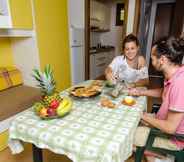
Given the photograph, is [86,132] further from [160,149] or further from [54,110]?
[160,149]

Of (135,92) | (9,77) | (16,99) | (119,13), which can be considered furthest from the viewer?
(119,13)

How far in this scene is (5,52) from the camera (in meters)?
2.25

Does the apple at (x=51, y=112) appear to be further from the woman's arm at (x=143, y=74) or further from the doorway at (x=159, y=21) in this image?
the doorway at (x=159, y=21)

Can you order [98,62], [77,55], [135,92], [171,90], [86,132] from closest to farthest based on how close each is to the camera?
[86,132], [171,90], [135,92], [77,55], [98,62]

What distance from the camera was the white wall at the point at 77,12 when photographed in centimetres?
315

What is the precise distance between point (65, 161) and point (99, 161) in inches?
38.3

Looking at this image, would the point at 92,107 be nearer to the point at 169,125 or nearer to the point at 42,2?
the point at 169,125

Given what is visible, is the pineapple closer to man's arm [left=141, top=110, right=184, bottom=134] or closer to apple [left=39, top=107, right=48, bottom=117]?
apple [left=39, top=107, right=48, bottom=117]

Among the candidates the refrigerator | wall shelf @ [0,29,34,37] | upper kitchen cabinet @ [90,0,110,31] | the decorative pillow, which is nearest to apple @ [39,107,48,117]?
wall shelf @ [0,29,34,37]

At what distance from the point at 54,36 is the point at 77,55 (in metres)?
0.85

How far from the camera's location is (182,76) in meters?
0.96

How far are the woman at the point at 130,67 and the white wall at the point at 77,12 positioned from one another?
178 cm

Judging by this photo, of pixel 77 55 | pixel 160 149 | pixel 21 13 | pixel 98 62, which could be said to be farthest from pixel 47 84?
pixel 98 62

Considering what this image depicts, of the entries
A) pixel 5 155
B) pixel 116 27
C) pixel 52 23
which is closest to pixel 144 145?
pixel 5 155
